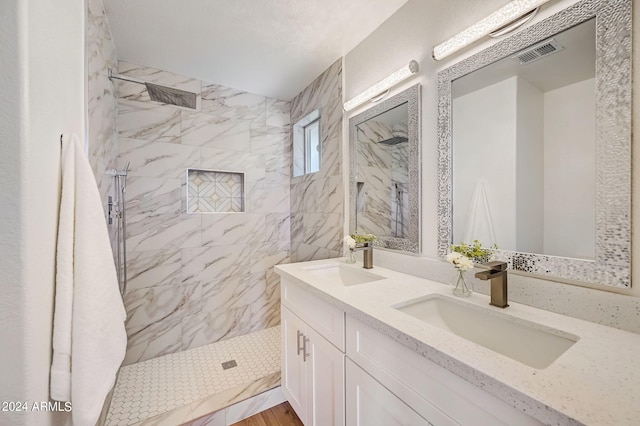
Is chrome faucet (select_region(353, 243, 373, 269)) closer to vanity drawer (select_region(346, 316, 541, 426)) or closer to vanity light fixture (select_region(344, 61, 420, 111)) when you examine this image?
vanity drawer (select_region(346, 316, 541, 426))

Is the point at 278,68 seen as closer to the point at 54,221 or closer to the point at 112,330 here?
the point at 54,221

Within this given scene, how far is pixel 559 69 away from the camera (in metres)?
0.90

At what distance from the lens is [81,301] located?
699mm

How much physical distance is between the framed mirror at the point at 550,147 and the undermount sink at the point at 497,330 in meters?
0.22

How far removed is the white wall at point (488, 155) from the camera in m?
1.02

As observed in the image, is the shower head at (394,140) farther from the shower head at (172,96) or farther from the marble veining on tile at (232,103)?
the shower head at (172,96)

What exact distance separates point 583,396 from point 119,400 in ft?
7.84

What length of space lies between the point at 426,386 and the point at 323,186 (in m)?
1.73

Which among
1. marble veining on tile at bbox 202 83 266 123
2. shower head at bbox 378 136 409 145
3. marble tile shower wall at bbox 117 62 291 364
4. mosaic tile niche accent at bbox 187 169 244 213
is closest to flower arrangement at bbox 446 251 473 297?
shower head at bbox 378 136 409 145

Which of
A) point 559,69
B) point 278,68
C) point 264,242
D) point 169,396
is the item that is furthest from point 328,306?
point 278,68

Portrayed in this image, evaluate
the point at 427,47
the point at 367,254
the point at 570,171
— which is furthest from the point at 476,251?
the point at 427,47

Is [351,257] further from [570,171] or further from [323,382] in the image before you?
[570,171]

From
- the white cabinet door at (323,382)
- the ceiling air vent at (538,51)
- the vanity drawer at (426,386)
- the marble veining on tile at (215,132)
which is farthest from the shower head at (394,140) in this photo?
the marble veining on tile at (215,132)

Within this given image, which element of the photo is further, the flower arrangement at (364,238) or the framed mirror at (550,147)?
the flower arrangement at (364,238)
